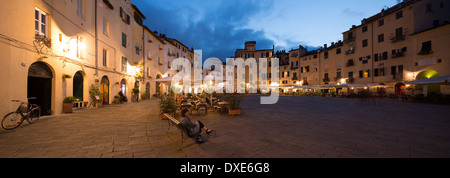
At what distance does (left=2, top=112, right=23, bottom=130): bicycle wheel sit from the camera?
562 centimetres

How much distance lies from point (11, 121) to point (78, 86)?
524 cm

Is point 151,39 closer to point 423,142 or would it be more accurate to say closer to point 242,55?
point 423,142

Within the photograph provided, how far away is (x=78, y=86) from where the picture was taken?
10.6m

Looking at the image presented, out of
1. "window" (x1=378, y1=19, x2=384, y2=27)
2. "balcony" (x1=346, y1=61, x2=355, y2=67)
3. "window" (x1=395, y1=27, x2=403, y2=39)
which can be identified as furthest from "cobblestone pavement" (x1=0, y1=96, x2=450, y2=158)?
"balcony" (x1=346, y1=61, x2=355, y2=67)

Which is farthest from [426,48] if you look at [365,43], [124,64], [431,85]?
[124,64]

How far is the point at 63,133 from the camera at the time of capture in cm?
495

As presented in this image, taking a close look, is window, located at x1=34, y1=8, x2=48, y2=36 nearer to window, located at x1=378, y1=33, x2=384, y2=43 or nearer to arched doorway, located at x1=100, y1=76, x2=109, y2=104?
arched doorway, located at x1=100, y1=76, x2=109, y2=104

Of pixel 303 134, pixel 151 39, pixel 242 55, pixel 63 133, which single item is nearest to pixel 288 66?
pixel 242 55

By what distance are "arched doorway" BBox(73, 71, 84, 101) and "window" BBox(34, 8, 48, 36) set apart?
3.19m

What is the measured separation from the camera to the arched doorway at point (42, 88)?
7.82 meters

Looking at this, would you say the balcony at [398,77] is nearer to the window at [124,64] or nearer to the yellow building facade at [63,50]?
the yellow building facade at [63,50]

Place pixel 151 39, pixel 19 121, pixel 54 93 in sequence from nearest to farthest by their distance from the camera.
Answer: pixel 19 121, pixel 54 93, pixel 151 39
